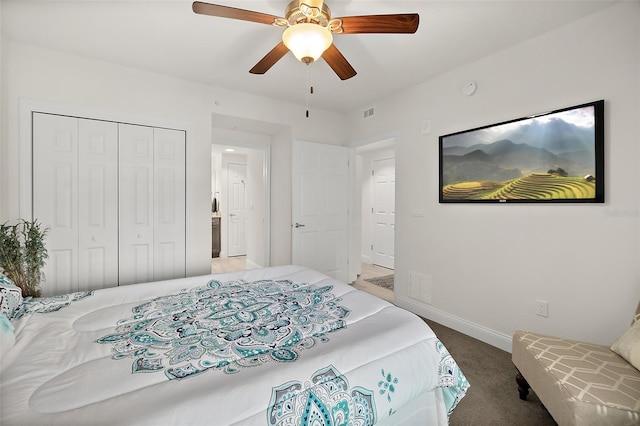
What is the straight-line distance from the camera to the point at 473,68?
2740mm

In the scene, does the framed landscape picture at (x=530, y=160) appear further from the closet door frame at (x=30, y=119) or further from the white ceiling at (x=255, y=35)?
the closet door frame at (x=30, y=119)

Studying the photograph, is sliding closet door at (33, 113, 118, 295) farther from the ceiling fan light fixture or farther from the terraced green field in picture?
the terraced green field in picture

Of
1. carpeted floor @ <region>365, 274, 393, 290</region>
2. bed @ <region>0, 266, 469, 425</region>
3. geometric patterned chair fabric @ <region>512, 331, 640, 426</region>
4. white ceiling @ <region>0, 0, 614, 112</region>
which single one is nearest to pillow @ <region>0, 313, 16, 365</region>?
bed @ <region>0, 266, 469, 425</region>

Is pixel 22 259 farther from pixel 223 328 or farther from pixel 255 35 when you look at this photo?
pixel 255 35

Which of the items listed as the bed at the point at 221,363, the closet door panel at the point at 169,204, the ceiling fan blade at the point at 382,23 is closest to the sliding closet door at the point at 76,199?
the closet door panel at the point at 169,204

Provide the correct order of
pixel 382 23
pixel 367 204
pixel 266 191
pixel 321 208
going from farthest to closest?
pixel 367 204 → pixel 266 191 → pixel 321 208 → pixel 382 23

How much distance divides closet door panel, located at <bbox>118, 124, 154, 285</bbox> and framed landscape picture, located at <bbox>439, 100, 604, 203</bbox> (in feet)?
10.1

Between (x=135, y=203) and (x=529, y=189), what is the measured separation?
366 cm

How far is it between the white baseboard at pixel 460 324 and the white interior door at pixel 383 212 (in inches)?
85.7

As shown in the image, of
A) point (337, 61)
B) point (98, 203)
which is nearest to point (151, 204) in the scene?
point (98, 203)

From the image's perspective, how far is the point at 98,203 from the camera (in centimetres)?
282

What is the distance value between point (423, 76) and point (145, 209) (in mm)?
3230

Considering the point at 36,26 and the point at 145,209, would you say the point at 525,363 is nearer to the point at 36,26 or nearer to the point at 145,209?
the point at 145,209

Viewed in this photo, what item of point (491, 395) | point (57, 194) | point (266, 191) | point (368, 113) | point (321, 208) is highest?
point (368, 113)
